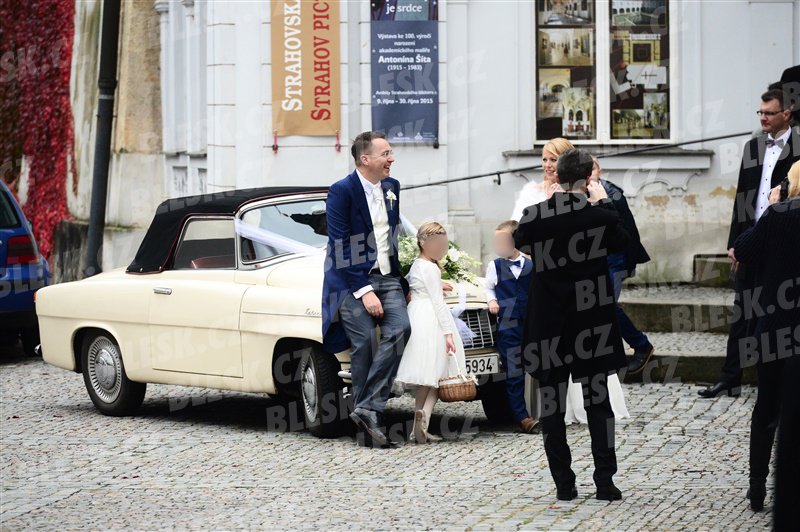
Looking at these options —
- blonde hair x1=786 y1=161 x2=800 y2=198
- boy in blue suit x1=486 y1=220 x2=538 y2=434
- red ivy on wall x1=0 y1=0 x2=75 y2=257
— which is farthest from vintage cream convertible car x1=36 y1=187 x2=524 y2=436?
red ivy on wall x1=0 y1=0 x2=75 y2=257

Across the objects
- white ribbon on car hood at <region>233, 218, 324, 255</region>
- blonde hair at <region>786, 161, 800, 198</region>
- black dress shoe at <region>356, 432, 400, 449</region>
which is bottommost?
black dress shoe at <region>356, 432, 400, 449</region>

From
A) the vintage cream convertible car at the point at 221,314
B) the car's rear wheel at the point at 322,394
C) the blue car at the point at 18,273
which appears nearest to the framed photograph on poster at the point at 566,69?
the blue car at the point at 18,273

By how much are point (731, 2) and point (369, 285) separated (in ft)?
27.9

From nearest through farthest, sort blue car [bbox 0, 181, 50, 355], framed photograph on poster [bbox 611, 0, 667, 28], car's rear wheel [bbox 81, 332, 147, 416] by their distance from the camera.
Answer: car's rear wheel [bbox 81, 332, 147, 416] < blue car [bbox 0, 181, 50, 355] < framed photograph on poster [bbox 611, 0, 667, 28]

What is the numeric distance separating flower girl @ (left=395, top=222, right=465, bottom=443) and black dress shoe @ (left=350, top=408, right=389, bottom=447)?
0.28m

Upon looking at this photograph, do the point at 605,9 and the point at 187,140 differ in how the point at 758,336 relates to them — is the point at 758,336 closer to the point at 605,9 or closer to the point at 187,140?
the point at 605,9

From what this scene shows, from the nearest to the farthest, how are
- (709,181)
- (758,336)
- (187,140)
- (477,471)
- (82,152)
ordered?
(758,336), (477,471), (709,181), (187,140), (82,152)

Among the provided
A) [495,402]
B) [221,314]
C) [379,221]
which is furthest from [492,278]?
[221,314]

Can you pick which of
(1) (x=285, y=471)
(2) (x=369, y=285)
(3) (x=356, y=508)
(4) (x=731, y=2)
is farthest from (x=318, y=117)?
(3) (x=356, y=508)

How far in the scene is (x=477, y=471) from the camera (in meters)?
8.86

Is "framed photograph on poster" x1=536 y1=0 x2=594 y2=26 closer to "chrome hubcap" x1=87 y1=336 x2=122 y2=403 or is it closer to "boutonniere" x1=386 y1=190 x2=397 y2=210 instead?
"chrome hubcap" x1=87 y1=336 x2=122 y2=403

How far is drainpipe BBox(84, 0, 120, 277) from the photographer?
65.8 feet

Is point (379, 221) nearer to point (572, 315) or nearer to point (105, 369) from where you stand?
point (572, 315)

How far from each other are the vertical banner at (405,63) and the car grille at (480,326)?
23.0 feet
